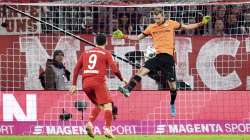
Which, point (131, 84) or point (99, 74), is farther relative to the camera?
point (131, 84)

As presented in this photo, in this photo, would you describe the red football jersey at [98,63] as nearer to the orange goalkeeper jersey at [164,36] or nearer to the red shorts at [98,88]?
the red shorts at [98,88]

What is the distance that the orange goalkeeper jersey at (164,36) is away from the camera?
74.3 feet

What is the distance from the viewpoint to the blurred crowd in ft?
87.8

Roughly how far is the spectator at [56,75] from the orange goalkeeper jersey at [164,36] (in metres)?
4.03

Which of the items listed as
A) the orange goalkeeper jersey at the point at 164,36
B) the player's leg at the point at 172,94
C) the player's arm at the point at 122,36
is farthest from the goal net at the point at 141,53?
the orange goalkeeper jersey at the point at 164,36

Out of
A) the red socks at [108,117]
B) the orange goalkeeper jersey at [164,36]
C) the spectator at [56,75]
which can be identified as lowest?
the red socks at [108,117]

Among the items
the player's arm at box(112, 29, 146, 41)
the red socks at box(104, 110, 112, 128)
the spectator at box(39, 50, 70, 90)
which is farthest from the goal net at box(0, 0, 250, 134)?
the red socks at box(104, 110, 112, 128)

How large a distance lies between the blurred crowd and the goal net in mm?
26

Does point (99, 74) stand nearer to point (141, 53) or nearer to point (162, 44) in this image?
point (162, 44)

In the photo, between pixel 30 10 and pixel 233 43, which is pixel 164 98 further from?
pixel 30 10

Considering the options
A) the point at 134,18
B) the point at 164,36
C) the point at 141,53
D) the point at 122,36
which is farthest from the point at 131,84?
the point at 134,18

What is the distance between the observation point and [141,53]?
87.6 ft

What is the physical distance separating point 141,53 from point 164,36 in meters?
4.04

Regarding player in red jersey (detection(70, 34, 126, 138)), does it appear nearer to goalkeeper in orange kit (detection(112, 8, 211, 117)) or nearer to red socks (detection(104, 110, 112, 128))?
red socks (detection(104, 110, 112, 128))
